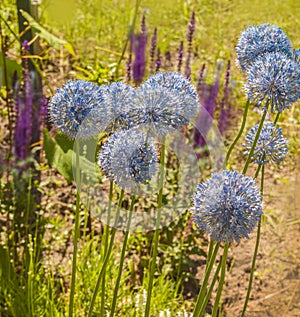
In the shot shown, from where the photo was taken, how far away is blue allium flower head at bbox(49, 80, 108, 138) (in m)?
0.95

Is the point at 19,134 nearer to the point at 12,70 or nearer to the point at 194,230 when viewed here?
the point at 12,70

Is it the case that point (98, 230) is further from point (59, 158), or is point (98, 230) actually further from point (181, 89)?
point (181, 89)

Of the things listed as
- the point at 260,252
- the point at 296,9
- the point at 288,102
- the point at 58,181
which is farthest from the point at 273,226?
the point at 296,9

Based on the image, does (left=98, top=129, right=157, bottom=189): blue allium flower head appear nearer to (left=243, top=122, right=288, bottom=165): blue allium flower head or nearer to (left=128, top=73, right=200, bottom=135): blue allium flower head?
(left=128, top=73, right=200, bottom=135): blue allium flower head

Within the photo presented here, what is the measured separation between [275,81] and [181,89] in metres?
0.15

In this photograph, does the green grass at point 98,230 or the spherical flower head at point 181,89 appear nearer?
the spherical flower head at point 181,89

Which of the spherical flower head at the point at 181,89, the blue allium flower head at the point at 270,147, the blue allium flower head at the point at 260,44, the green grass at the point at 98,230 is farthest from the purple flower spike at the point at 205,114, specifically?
the spherical flower head at the point at 181,89

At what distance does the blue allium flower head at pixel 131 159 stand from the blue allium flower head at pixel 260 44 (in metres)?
0.27

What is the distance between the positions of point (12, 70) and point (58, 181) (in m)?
0.53

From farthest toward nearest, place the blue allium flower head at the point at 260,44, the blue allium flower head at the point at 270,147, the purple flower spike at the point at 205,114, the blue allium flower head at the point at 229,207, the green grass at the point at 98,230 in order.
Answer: the purple flower spike at the point at 205,114 < the green grass at the point at 98,230 < the blue allium flower head at the point at 270,147 < the blue allium flower head at the point at 260,44 < the blue allium flower head at the point at 229,207

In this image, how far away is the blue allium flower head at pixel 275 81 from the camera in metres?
0.93

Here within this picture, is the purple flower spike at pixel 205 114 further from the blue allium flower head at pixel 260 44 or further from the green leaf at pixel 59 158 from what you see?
the blue allium flower head at pixel 260 44

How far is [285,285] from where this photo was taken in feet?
6.73

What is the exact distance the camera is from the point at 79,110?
95cm
